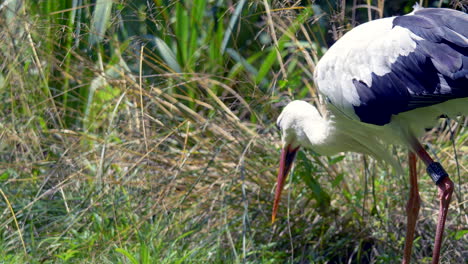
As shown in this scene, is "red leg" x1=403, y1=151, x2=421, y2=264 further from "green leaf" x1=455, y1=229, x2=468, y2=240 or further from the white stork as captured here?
"green leaf" x1=455, y1=229, x2=468, y2=240

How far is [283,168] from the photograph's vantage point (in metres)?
4.80

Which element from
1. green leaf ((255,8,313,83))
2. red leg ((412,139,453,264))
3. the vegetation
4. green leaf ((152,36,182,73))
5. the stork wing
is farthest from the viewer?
green leaf ((152,36,182,73))

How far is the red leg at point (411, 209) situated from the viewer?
175 inches

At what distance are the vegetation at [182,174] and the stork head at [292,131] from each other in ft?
0.25

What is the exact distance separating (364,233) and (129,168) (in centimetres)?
147

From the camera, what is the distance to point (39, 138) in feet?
17.2

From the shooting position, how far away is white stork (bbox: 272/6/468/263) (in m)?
3.90

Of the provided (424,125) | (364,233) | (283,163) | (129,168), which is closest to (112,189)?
(129,168)

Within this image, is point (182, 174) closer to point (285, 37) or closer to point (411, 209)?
point (285, 37)

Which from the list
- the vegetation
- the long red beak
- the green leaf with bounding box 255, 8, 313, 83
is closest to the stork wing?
the vegetation

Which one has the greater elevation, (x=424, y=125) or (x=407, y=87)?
(x=407, y=87)

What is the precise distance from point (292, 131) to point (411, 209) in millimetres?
809

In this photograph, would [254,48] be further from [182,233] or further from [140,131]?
[182,233]

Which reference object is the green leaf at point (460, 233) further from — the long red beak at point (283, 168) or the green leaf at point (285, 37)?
the green leaf at point (285, 37)
